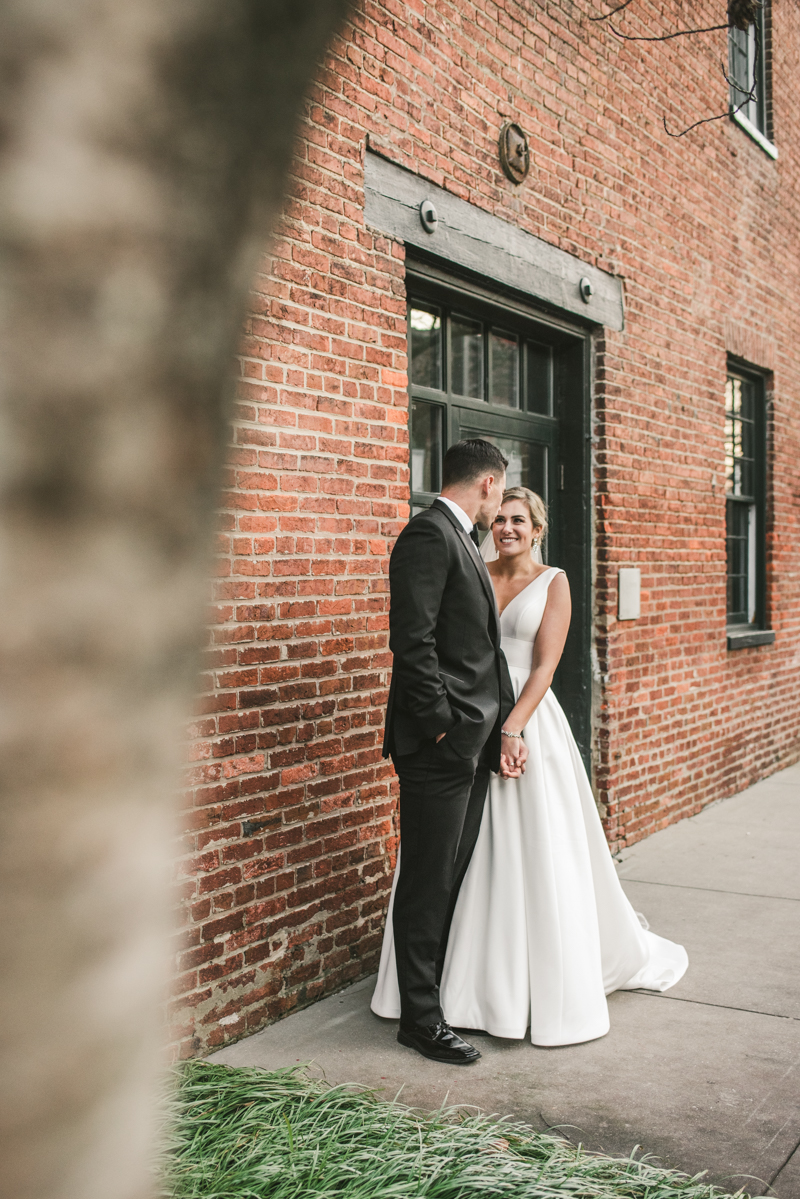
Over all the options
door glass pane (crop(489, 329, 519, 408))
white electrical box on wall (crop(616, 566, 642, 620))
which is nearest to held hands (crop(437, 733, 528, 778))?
door glass pane (crop(489, 329, 519, 408))

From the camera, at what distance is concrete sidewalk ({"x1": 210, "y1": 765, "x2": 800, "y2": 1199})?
3188 millimetres

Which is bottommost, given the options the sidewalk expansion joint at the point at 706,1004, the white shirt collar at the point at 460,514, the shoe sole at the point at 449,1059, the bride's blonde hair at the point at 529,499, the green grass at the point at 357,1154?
the sidewalk expansion joint at the point at 706,1004

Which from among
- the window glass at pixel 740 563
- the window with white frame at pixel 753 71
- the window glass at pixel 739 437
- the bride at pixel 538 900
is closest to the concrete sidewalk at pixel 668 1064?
the bride at pixel 538 900

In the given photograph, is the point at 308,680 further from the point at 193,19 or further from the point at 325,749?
the point at 193,19

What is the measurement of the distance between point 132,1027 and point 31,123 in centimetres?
45

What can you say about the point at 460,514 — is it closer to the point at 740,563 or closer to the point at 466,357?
the point at 466,357

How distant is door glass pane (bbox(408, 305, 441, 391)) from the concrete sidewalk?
117 inches

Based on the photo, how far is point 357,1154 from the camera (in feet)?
9.35

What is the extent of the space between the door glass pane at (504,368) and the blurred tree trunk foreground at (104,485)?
5.52 metres

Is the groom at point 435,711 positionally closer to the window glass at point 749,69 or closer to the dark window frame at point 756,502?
the dark window frame at point 756,502

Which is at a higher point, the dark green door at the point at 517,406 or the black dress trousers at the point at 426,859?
the dark green door at the point at 517,406

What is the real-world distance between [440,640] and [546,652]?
0.66 meters

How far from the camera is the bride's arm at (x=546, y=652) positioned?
13.6ft

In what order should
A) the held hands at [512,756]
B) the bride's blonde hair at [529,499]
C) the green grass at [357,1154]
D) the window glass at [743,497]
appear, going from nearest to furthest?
the green grass at [357,1154] → the held hands at [512,756] → the bride's blonde hair at [529,499] → the window glass at [743,497]
